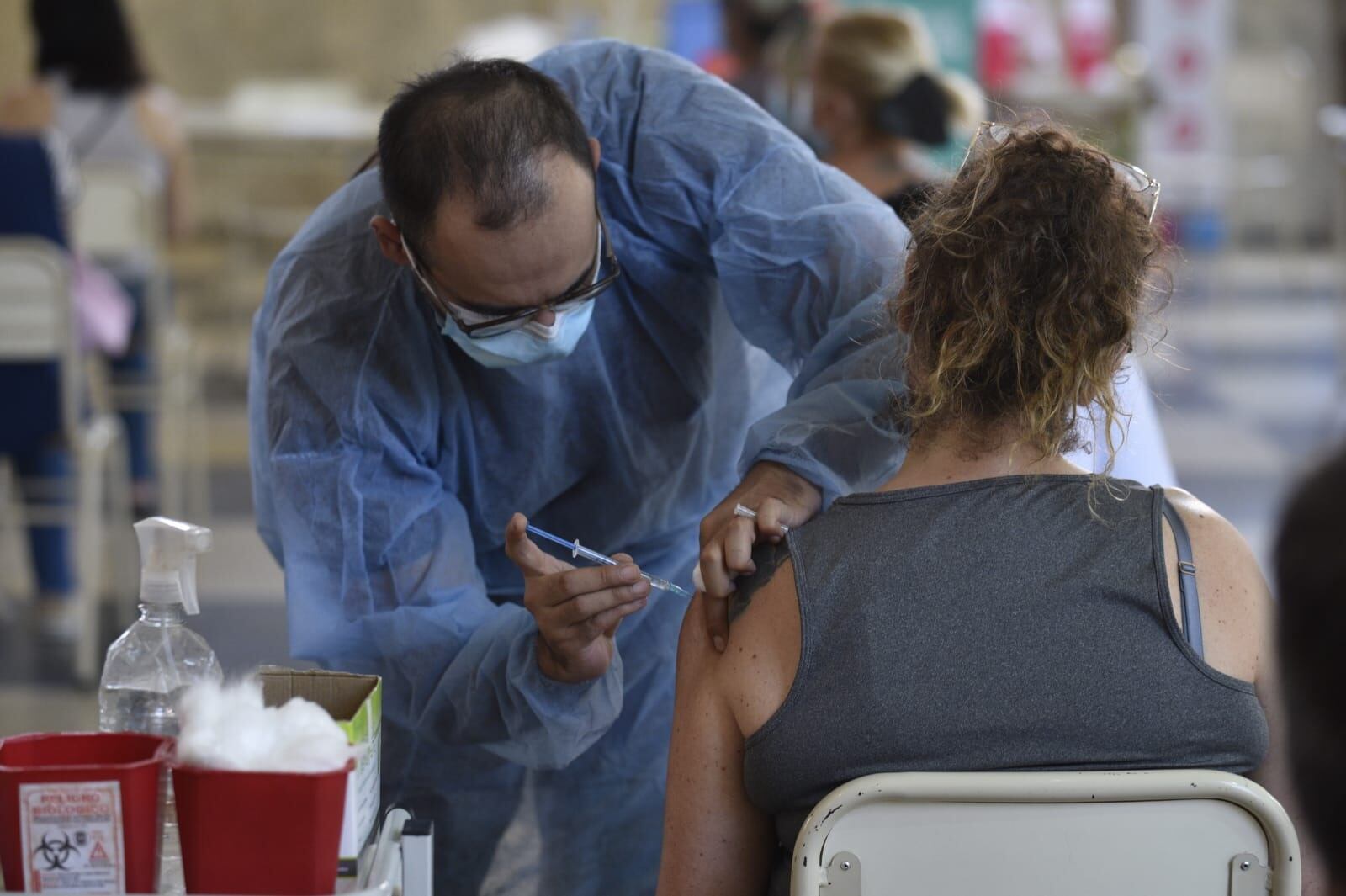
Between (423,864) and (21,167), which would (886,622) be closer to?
(423,864)

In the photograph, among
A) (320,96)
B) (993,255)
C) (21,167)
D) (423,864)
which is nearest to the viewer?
(423,864)

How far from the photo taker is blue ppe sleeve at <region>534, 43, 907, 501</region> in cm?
133

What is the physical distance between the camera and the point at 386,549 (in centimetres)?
134

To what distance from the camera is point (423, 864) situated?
102 cm

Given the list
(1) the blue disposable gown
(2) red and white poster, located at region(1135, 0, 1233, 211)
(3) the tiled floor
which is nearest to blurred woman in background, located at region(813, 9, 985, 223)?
(3) the tiled floor

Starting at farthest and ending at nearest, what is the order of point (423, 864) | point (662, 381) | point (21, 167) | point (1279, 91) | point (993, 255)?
1. point (1279, 91)
2. point (21, 167)
3. point (662, 381)
4. point (993, 255)
5. point (423, 864)

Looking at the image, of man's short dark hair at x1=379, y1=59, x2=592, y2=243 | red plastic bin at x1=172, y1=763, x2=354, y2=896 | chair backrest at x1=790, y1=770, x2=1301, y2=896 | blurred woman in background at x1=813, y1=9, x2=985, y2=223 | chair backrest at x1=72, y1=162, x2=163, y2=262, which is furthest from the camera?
chair backrest at x1=72, y1=162, x2=163, y2=262

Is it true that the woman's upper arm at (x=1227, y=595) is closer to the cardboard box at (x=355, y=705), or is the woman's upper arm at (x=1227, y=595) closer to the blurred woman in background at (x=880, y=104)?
the cardboard box at (x=355, y=705)

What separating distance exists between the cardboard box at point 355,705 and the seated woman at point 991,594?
254mm

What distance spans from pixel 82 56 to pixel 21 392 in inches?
47.4

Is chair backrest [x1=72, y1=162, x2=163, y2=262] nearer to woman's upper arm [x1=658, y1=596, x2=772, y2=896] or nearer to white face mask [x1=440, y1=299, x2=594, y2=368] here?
white face mask [x1=440, y1=299, x2=594, y2=368]

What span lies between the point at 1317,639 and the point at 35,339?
2.77 m

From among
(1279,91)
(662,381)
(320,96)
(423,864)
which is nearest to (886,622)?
Answer: (423,864)

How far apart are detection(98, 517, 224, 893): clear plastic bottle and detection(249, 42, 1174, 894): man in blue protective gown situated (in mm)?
223
